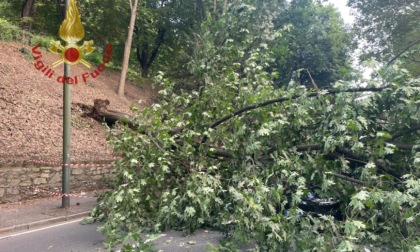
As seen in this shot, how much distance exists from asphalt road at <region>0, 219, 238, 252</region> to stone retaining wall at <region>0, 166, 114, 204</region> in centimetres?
136

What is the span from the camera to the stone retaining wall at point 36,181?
31.7ft

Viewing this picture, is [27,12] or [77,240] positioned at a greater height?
[27,12]

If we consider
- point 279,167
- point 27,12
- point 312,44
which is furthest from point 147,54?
point 279,167

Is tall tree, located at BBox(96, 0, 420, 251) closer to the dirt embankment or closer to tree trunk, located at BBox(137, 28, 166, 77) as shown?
the dirt embankment

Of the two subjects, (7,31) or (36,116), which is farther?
(7,31)

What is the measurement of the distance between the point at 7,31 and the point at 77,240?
1490 centimetres

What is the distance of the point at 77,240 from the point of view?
693cm

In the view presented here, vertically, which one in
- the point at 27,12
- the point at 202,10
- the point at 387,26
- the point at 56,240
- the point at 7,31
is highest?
the point at 202,10

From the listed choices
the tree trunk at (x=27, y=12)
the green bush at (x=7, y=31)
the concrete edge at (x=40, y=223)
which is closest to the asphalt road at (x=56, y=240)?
the concrete edge at (x=40, y=223)

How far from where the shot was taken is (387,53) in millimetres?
19844

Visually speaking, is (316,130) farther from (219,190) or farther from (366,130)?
(219,190)

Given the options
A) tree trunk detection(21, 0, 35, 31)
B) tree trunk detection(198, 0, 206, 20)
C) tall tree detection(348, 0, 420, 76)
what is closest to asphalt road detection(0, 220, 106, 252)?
tall tree detection(348, 0, 420, 76)

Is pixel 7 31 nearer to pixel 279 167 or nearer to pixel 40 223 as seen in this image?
pixel 40 223

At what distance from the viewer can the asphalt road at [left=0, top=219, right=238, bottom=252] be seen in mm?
5707
